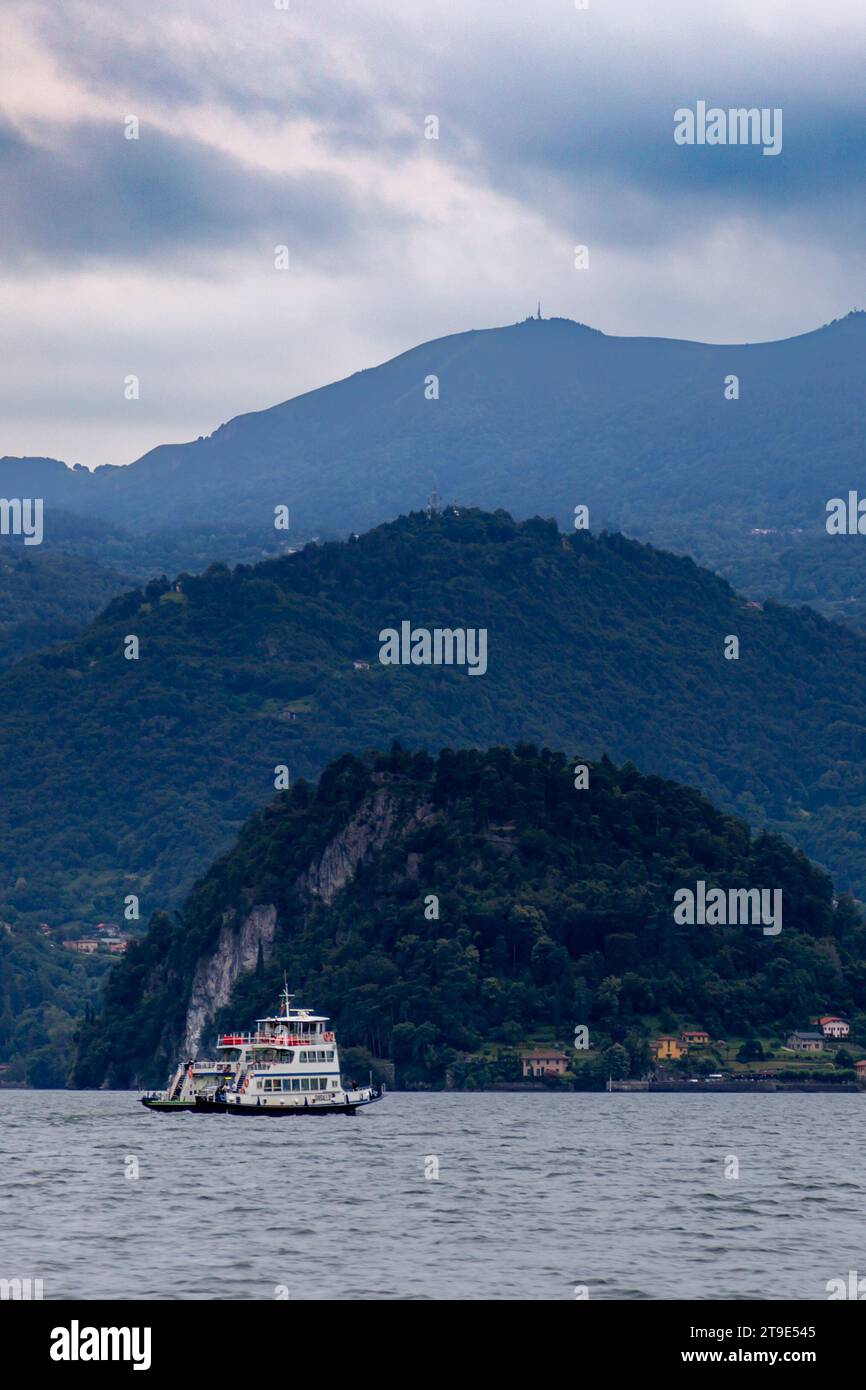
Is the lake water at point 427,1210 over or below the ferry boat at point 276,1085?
below

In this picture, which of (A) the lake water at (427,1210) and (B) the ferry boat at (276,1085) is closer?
(A) the lake water at (427,1210)

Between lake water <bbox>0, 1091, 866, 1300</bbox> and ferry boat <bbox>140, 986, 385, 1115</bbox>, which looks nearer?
lake water <bbox>0, 1091, 866, 1300</bbox>

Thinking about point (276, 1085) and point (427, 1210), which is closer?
point (427, 1210)

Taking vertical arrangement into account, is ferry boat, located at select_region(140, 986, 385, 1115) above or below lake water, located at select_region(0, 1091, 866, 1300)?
above

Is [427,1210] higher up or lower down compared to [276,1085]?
lower down
